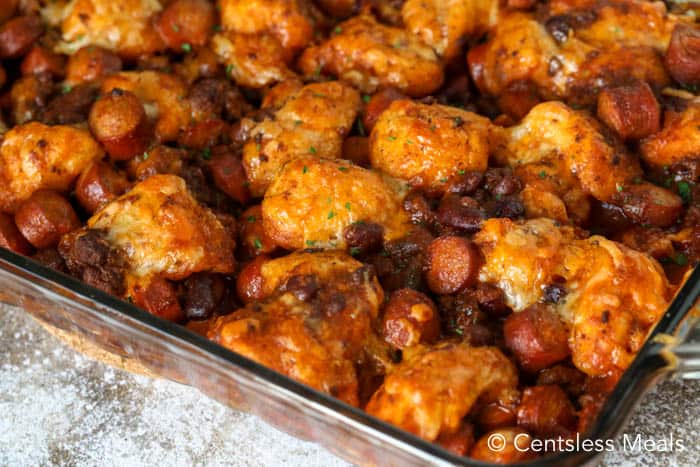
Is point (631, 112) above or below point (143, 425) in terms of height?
above

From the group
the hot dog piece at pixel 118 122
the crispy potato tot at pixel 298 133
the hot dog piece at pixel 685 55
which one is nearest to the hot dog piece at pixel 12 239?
the hot dog piece at pixel 118 122

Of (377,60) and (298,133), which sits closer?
(298,133)

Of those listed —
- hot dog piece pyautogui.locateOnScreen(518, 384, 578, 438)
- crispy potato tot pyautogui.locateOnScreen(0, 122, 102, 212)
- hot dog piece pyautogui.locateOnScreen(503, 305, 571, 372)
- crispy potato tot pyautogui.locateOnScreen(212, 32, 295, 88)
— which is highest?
crispy potato tot pyautogui.locateOnScreen(212, 32, 295, 88)

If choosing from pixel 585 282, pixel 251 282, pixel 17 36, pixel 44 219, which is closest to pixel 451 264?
pixel 585 282

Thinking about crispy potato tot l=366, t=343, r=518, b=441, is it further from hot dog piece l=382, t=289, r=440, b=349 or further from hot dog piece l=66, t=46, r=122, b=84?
hot dog piece l=66, t=46, r=122, b=84

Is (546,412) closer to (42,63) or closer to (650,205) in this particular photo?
(650,205)

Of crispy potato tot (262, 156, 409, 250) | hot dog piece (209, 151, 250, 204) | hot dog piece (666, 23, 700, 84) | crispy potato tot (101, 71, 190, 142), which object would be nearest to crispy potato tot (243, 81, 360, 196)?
hot dog piece (209, 151, 250, 204)

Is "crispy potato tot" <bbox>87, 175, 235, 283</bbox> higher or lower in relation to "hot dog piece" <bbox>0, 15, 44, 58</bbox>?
lower
